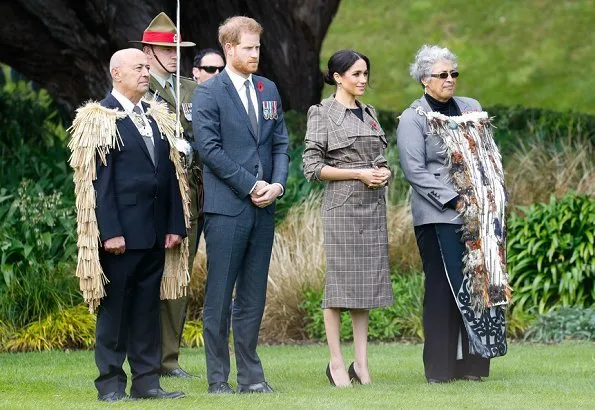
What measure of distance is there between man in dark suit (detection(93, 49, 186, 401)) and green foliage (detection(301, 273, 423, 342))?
4.19 metres

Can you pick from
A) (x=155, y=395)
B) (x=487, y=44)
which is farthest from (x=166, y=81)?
(x=487, y=44)

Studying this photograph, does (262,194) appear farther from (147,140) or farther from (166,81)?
(166,81)

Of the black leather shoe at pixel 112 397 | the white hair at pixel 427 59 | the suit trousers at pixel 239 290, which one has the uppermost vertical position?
the white hair at pixel 427 59

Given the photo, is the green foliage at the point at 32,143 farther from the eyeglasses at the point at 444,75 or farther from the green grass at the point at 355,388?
the eyeglasses at the point at 444,75

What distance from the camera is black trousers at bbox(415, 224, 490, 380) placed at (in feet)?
28.8

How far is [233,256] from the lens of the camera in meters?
8.17

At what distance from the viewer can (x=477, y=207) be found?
28.7 feet

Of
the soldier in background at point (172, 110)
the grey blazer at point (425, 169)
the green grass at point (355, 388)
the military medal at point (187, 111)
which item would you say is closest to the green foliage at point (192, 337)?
the green grass at point (355, 388)

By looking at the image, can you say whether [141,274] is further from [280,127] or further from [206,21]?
[206,21]

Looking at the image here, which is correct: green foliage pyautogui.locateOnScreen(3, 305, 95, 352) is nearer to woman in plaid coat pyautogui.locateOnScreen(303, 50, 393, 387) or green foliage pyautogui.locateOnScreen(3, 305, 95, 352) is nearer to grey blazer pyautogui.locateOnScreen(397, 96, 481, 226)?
woman in plaid coat pyautogui.locateOnScreen(303, 50, 393, 387)

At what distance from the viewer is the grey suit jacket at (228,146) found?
808 centimetres

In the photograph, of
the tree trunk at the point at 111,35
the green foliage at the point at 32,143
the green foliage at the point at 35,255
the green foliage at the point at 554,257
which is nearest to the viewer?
the green foliage at the point at 35,255

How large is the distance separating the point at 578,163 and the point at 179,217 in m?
7.12

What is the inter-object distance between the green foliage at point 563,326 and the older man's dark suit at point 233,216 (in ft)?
13.3
